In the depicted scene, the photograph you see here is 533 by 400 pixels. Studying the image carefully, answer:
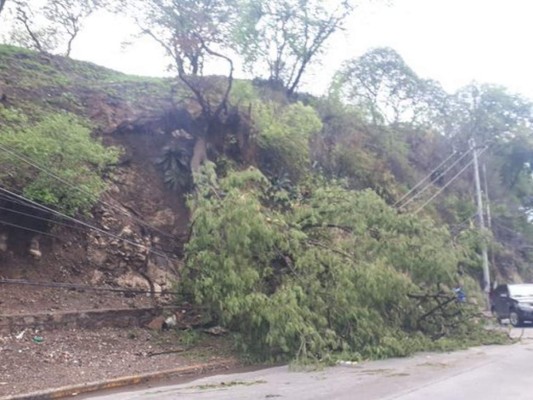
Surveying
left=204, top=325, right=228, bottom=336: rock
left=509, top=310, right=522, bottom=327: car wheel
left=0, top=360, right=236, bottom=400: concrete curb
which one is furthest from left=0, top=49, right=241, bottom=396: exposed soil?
left=509, top=310, right=522, bottom=327: car wheel

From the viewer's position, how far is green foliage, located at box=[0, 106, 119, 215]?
46.8 ft

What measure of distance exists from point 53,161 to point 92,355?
4589mm

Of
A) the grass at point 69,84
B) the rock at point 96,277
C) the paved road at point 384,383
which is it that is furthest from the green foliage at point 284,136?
the paved road at point 384,383

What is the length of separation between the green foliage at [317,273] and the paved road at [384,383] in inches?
35.7

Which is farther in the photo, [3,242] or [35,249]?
[35,249]

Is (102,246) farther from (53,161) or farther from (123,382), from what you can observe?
(123,382)

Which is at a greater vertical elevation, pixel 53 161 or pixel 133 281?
pixel 53 161

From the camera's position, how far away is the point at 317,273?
1438cm

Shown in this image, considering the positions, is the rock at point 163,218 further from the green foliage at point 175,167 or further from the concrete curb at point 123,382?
the concrete curb at point 123,382

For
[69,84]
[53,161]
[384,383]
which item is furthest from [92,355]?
[69,84]

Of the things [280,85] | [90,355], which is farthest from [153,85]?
[90,355]

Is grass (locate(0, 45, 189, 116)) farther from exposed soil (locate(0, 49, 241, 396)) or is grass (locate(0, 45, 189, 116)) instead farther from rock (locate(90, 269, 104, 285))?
rock (locate(90, 269, 104, 285))

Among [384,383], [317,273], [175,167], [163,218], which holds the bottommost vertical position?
[384,383]

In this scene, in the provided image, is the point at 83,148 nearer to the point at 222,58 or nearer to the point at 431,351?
the point at 222,58
